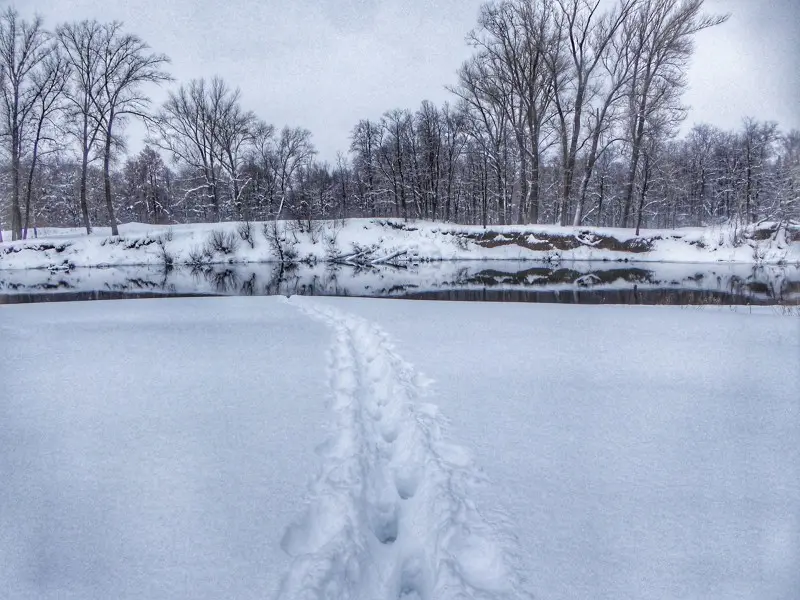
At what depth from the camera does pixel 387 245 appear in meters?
32.7

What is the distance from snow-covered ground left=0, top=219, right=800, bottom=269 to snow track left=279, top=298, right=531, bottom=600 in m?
27.3

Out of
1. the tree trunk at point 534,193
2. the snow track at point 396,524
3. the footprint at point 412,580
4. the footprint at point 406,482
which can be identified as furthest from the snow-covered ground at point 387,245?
the footprint at point 412,580

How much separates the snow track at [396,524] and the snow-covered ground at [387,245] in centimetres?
2731

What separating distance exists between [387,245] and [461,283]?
47.7 ft

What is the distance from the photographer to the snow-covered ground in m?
27.5

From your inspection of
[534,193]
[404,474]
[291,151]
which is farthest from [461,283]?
[291,151]

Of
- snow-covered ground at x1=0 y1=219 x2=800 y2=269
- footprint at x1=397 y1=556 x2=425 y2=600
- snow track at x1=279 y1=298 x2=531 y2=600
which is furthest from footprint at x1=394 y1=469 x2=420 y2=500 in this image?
snow-covered ground at x1=0 y1=219 x2=800 y2=269

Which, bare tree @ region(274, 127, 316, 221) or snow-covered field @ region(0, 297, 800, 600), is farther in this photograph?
bare tree @ region(274, 127, 316, 221)

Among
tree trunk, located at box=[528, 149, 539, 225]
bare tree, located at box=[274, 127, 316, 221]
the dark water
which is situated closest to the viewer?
the dark water

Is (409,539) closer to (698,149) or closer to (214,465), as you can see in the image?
(214,465)

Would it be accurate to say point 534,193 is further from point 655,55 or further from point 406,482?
point 406,482

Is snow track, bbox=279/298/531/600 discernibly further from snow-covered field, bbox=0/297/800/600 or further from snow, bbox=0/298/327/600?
snow, bbox=0/298/327/600

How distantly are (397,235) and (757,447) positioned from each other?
1233 inches

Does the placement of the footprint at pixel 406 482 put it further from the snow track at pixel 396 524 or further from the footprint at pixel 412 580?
the footprint at pixel 412 580
